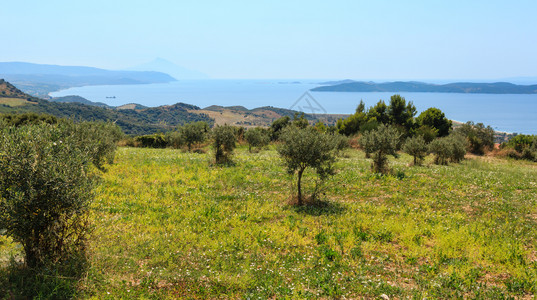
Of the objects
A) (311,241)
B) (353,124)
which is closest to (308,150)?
(311,241)

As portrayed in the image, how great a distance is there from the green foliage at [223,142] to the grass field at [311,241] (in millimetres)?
8229

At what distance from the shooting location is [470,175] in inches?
924

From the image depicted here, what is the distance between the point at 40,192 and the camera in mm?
7645

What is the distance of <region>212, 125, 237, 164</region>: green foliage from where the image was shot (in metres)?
28.2

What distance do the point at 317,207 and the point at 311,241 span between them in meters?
4.47

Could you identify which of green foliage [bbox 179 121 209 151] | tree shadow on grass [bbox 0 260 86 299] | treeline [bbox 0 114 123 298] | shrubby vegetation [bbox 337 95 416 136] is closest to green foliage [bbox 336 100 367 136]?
shrubby vegetation [bbox 337 95 416 136]

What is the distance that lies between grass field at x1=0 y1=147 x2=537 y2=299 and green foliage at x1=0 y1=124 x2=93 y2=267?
1.22 metres

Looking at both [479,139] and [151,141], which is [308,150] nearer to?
[151,141]

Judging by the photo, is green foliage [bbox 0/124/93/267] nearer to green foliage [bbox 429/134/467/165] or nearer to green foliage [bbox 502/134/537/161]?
green foliage [bbox 429/134/467/165]

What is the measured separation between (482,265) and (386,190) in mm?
9381

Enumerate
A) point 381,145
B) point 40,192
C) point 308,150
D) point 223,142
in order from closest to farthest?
point 40,192, point 308,150, point 381,145, point 223,142

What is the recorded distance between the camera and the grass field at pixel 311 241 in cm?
856

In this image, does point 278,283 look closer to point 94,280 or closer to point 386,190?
point 94,280

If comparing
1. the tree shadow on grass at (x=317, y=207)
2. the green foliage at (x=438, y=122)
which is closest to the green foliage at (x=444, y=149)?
the tree shadow on grass at (x=317, y=207)
